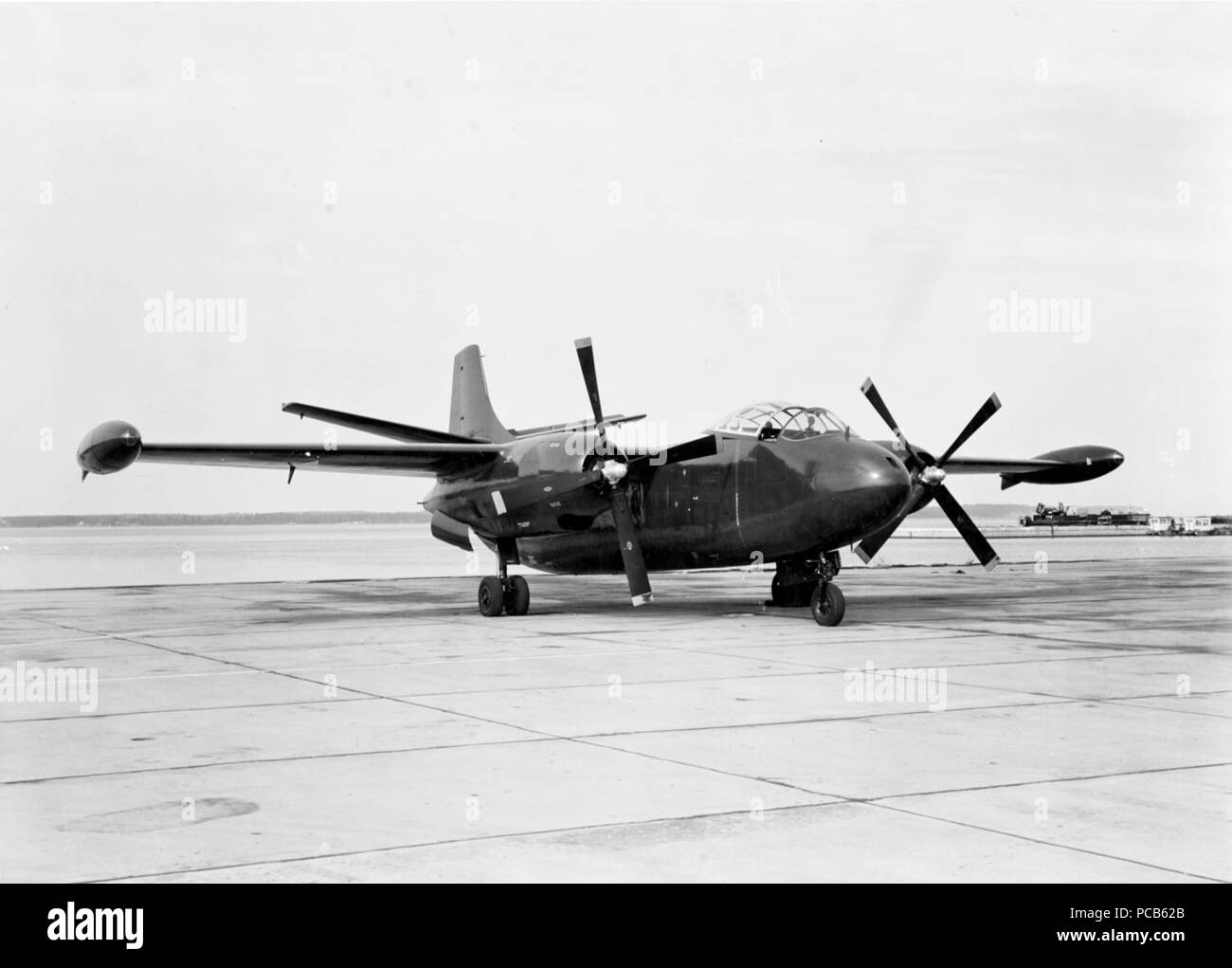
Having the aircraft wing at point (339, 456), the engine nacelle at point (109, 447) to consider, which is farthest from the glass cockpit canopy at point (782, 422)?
the engine nacelle at point (109, 447)

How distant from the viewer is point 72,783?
840 cm

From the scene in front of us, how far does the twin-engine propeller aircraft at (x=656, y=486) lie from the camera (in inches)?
784

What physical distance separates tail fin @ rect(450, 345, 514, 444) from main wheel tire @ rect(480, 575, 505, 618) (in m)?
4.75

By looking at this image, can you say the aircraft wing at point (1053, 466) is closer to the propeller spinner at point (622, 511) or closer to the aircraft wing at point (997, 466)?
the aircraft wing at point (997, 466)

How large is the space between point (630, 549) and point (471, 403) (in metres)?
8.78

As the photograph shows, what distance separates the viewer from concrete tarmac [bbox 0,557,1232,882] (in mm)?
6480

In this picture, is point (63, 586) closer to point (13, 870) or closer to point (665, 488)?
point (665, 488)

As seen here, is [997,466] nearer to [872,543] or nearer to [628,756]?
[872,543]

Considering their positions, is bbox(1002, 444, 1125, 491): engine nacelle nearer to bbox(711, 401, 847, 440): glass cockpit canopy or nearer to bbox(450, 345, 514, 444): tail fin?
bbox(711, 401, 847, 440): glass cockpit canopy

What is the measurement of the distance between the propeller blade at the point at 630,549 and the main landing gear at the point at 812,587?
9.05 ft
